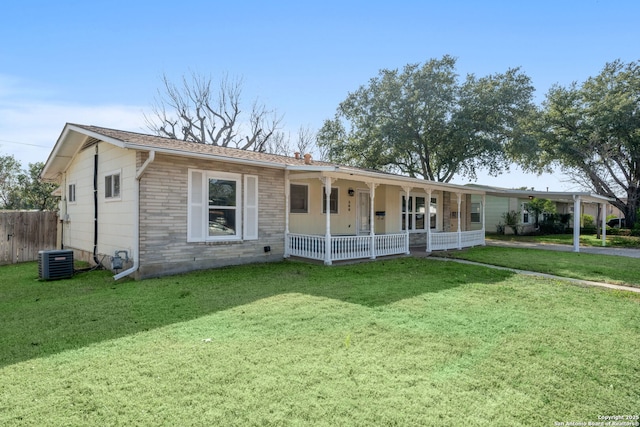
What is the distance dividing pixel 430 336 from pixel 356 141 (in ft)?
70.3

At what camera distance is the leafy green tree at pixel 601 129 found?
842 inches

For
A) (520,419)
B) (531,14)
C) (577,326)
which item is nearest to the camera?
(520,419)

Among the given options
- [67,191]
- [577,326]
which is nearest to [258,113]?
[67,191]

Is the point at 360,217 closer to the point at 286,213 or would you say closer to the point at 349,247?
the point at 349,247

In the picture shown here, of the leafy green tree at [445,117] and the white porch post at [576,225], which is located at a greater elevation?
the leafy green tree at [445,117]

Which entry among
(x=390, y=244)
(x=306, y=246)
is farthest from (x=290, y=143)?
(x=306, y=246)

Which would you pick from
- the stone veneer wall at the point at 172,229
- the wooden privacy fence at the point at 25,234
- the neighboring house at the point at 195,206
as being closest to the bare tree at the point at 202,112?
the neighboring house at the point at 195,206

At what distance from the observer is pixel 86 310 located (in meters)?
5.72

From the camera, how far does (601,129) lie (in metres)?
21.9

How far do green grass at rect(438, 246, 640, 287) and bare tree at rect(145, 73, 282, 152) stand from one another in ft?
73.3

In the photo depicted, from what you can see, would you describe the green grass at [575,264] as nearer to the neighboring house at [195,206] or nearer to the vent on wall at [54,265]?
the neighboring house at [195,206]

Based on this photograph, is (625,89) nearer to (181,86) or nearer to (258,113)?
(258,113)

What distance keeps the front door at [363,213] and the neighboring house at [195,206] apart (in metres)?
0.04

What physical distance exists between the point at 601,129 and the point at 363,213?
58.5 feet
